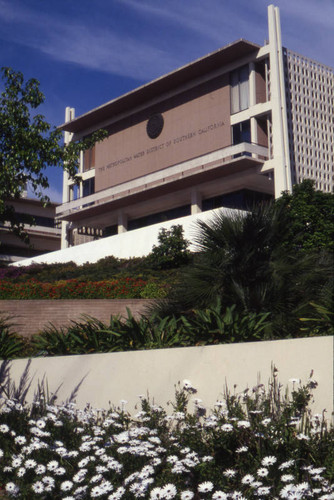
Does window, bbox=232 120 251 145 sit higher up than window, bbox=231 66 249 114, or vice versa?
window, bbox=231 66 249 114

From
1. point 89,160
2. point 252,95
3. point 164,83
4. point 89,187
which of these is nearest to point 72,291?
point 252,95

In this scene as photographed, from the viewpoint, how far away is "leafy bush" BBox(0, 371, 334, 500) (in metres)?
4.94

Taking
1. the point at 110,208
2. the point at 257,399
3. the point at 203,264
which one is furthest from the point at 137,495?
the point at 110,208

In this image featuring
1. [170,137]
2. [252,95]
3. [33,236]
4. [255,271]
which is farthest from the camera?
[33,236]

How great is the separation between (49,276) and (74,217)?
17125mm

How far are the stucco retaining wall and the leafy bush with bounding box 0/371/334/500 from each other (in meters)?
7.68

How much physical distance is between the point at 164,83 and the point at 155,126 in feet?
9.27

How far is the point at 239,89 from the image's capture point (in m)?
35.2

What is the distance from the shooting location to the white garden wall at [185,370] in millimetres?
6285

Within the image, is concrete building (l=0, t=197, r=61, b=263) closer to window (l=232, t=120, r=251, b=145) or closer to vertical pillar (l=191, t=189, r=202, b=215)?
vertical pillar (l=191, t=189, r=202, b=215)

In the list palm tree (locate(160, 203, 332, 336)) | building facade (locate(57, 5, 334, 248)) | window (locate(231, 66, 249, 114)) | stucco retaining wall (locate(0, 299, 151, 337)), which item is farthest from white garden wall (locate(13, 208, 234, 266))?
palm tree (locate(160, 203, 332, 336))

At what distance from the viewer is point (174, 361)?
24.7 feet

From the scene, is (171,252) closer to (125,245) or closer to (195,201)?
(125,245)

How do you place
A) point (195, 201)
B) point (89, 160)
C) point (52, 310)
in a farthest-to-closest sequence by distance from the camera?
point (89, 160) → point (195, 201) → point (52, 310)
